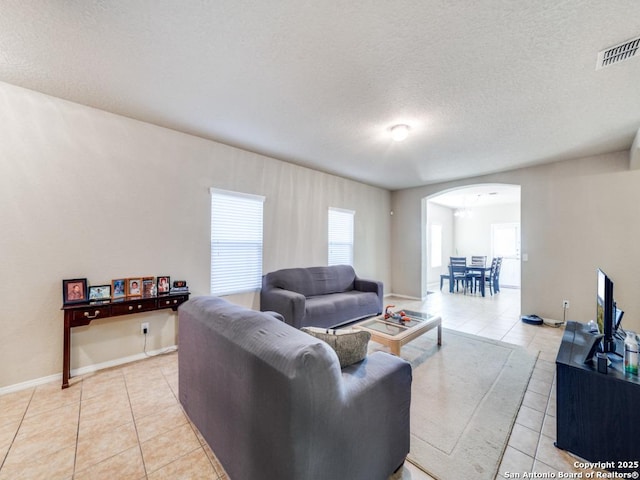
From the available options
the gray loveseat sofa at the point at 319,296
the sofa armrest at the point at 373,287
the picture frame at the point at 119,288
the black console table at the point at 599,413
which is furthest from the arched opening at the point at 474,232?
the picture frame at the point at 119,288

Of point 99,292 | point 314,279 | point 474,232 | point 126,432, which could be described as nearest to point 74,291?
point 99,292

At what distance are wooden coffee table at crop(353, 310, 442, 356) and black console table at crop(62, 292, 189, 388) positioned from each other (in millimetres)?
2295

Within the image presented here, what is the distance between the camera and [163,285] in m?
3.09

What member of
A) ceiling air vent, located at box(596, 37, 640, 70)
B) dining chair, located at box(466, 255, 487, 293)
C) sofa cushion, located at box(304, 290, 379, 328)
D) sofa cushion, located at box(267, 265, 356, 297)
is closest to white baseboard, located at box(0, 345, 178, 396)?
sofa cushion, located at box(267, 265, 356, 297)

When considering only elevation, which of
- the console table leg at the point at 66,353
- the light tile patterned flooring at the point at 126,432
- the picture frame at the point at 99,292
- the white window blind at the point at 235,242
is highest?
the white window blind at the point at 235,242

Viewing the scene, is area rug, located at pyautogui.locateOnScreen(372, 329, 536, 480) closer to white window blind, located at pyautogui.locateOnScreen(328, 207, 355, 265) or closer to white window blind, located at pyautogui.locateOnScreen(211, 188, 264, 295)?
white window blind, located at pyautogui.locateOnScreen(328, 207, 355, 265)

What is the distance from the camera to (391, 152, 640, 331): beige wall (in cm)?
376

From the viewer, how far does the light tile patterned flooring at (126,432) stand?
60.9 inches

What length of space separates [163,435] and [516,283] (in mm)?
9888

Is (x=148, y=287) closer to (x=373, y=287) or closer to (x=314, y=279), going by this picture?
(x=314, y=279)

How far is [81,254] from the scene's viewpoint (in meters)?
2.68

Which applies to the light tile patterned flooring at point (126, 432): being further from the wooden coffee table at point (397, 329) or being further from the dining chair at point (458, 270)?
the dining chair at point (458, 270)

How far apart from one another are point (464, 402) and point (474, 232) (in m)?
8.46

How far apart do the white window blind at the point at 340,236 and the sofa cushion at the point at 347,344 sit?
3.65 meters
